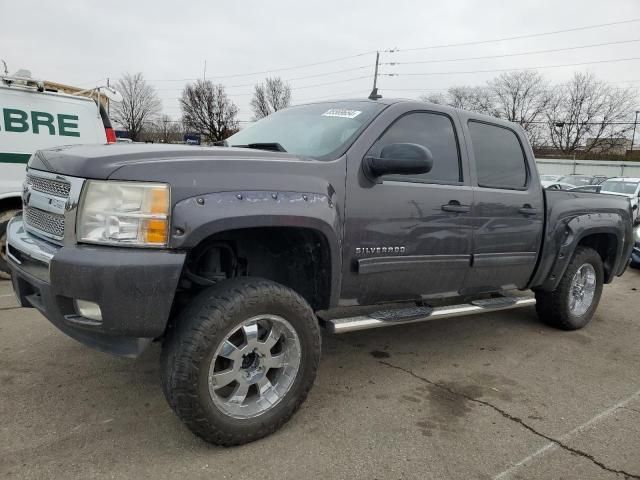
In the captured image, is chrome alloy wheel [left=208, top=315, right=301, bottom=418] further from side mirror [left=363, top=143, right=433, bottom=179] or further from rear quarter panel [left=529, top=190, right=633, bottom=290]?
rear quarter panel [left=529, top=190, right=633, bottom=290]

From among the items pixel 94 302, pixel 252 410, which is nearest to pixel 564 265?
pixel 252 410

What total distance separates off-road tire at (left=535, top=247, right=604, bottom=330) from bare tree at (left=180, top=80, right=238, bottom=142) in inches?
2345

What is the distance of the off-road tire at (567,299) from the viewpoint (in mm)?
4766

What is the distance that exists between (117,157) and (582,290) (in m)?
4.57

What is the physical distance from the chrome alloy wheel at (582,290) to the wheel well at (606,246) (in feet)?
0.83

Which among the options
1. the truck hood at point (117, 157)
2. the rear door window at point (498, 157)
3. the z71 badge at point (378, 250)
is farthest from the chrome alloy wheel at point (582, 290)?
the truck hood at point (117, 157)

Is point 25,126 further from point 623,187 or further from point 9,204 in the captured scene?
point 623,187

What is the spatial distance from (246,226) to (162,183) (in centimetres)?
45

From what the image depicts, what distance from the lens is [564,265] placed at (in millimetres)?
4547

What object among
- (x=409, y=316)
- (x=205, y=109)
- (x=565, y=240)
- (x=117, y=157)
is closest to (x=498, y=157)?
(x=565, y=240)

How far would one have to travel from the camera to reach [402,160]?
294 cm

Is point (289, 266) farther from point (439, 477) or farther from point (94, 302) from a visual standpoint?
point (439, 477)

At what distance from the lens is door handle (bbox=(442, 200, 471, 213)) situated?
11.4 ft

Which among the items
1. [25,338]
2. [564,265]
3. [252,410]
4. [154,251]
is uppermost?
[154,251]
